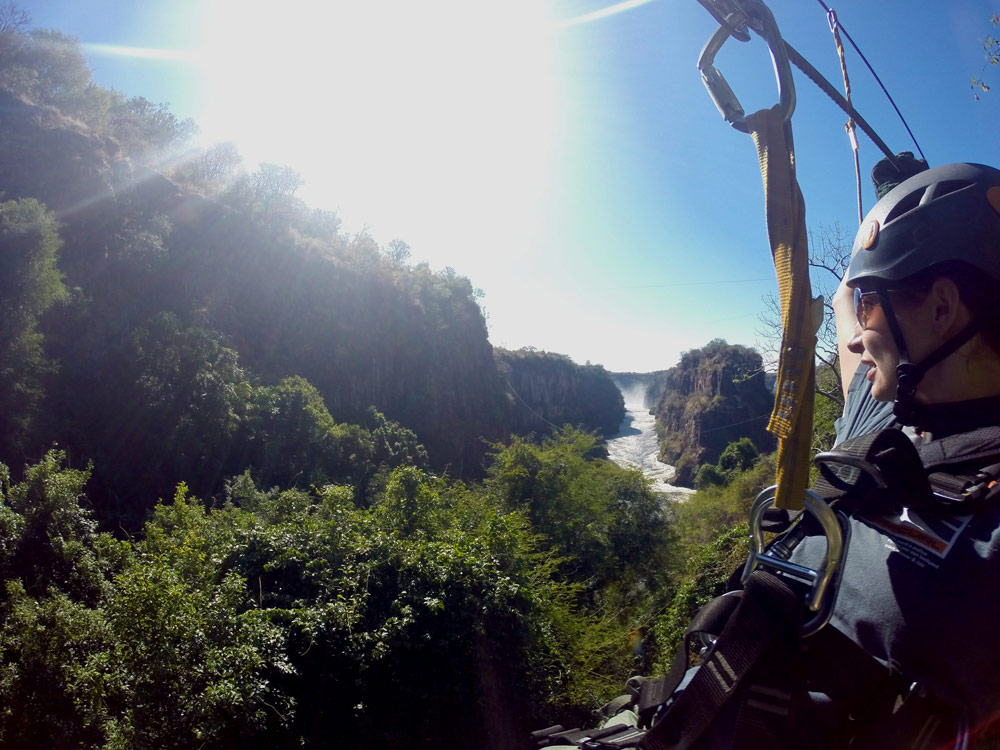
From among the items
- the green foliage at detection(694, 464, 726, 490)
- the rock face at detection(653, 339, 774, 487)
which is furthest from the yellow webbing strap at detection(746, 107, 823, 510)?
the rock face at detection(653, 339, 774, 487)

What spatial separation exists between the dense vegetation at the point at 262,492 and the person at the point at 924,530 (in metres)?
6.03

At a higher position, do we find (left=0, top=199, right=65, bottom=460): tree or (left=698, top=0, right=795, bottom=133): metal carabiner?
(left=0, top=199, right=65, bottom=460): tree

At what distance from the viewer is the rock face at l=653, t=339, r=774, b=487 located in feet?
211

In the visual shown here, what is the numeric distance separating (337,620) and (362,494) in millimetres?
20225

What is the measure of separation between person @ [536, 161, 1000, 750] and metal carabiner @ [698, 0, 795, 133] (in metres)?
0.35

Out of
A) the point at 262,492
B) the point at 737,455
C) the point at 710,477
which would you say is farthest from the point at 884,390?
the point at 737,455

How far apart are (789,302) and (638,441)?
9891 centimetres

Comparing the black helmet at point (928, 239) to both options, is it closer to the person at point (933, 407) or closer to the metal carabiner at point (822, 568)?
the person at point (933, 407)

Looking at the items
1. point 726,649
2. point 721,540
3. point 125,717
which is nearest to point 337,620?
point 125,717

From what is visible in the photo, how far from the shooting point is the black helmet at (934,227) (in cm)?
103

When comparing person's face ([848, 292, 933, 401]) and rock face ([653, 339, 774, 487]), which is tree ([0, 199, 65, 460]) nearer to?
person's face ([848, 292, 933, 401])

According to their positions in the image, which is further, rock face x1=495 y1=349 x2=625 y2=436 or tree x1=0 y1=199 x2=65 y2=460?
rock face x1=495 y1=349 x2=625 y2=436

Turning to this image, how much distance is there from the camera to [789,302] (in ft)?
3.65

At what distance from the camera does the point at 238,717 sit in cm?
562
